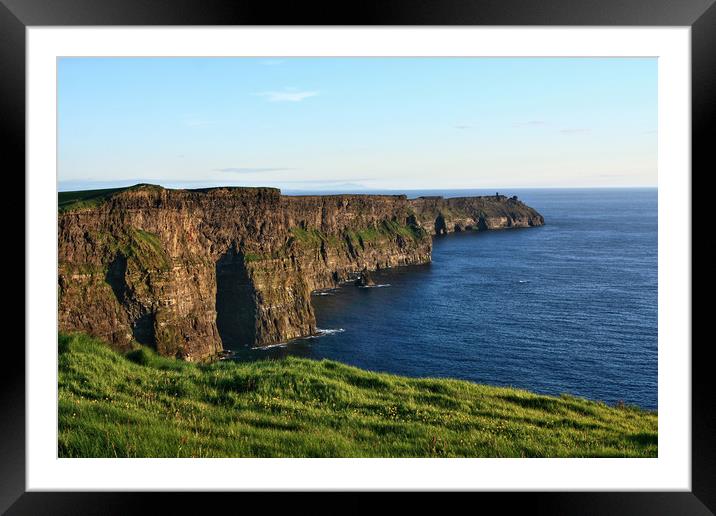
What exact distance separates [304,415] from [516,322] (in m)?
69.8

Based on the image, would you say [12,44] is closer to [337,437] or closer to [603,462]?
[337,437]

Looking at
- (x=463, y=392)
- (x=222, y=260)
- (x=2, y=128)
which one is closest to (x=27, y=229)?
(x=2, y=128)

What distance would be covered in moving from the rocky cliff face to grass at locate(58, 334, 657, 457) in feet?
149

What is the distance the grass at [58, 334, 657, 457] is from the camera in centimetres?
737

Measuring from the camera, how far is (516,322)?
245 ft

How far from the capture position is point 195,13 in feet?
22.7

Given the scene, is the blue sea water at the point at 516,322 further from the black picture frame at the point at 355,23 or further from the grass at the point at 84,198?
the black picture frame at the point at 355,23

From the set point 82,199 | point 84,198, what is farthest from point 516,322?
point 82,199

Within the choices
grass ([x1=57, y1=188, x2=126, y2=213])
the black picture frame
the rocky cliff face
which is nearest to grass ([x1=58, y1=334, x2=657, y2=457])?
the black picture frame

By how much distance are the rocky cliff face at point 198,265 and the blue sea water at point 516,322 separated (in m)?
5.76

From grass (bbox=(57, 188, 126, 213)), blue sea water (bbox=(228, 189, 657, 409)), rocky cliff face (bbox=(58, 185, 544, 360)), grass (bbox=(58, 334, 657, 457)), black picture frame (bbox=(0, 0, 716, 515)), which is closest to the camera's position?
black picture frame (bbox=(0, 0, 716, 515))

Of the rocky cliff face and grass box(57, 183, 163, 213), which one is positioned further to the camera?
the rocky cliff face

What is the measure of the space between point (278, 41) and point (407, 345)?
6134 centimetres

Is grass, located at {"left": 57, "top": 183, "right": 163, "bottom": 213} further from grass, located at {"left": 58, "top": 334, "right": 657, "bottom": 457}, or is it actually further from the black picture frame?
the black picture frame
